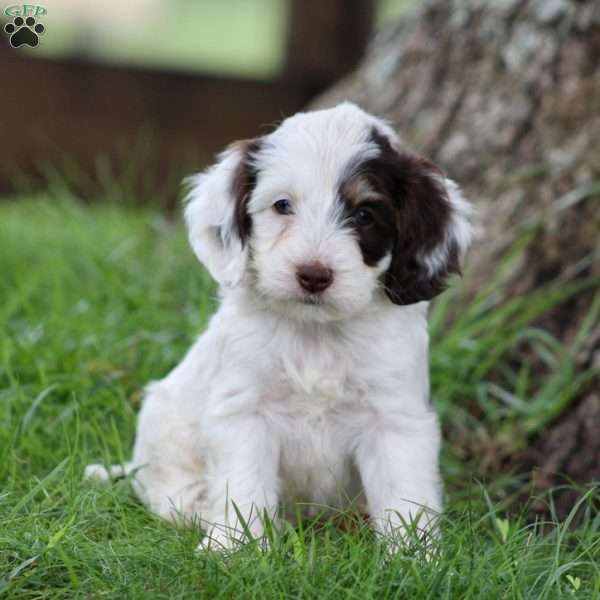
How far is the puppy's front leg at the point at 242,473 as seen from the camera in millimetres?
3650

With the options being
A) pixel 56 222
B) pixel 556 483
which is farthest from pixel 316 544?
pixel 56 222

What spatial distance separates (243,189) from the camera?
12.3 feet

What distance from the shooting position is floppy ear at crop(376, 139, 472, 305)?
3.71 meters

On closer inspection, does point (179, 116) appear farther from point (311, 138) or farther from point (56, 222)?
point (311, 138)

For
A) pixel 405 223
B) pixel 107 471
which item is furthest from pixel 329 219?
pixel 107 471

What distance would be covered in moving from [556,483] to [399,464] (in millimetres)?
1387

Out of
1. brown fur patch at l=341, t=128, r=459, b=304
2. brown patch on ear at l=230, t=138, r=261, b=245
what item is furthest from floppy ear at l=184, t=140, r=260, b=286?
brown fur patch at l=341, t=128, r=459, b=304

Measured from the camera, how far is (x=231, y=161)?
12.6ft

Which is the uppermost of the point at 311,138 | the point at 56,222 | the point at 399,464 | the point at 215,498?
the point at 311,138

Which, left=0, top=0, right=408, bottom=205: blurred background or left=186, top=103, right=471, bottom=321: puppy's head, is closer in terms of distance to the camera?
left=186, top=103, right=471, bottom=321: puppy's head

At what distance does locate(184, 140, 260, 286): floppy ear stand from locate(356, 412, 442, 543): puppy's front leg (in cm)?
75

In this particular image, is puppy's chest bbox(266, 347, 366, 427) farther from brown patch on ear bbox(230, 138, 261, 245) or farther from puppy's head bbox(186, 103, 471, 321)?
brown patch on ear bbox(230, 138, 261, 245)

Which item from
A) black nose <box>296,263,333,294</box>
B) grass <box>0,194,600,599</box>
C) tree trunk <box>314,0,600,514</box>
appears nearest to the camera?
grass <box>0,194,600,599</box>

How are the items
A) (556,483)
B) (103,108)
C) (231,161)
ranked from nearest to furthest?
1. (231,161)
2. (556,483)
3. (103,108)
